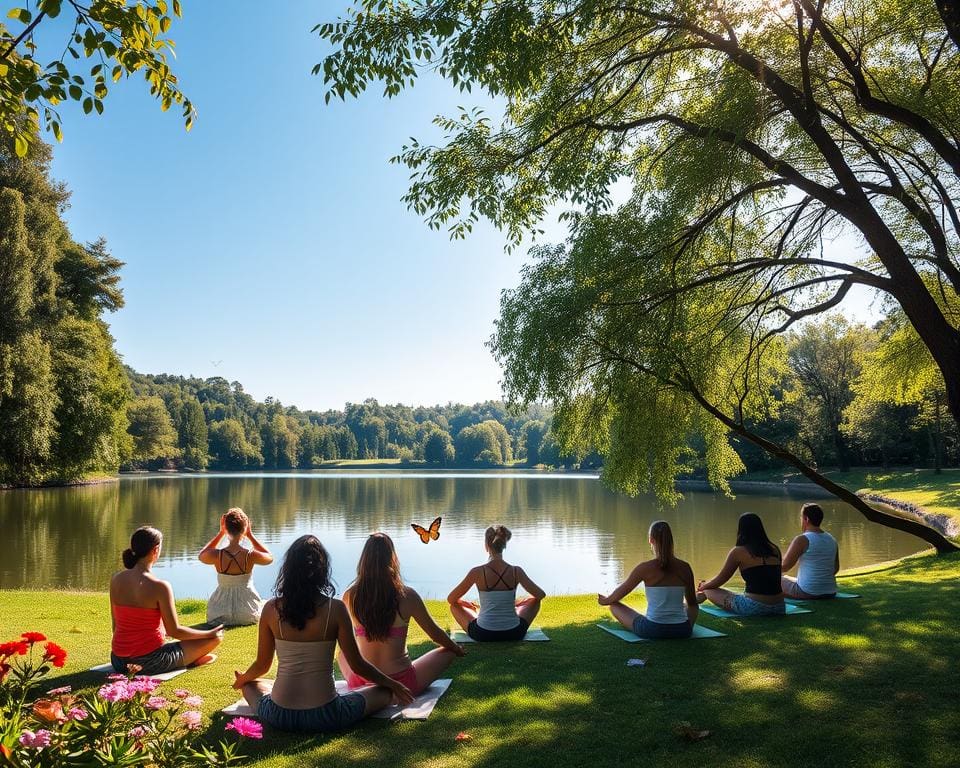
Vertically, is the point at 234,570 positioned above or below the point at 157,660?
above

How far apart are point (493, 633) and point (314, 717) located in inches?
95.9

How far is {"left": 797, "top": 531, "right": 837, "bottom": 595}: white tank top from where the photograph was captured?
716 centimetres

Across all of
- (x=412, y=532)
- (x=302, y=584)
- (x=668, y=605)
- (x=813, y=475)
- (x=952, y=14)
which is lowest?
(x=412, y=532)

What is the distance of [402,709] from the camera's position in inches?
154

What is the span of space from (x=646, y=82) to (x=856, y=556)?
12920mm

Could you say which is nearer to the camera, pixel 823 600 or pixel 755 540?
pixel 755 540

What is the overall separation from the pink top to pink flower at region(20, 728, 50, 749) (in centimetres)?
274

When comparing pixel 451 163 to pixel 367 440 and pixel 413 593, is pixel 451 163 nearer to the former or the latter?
pixel 413 593

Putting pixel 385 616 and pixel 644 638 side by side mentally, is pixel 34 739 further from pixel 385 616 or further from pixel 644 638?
pixel 644 638

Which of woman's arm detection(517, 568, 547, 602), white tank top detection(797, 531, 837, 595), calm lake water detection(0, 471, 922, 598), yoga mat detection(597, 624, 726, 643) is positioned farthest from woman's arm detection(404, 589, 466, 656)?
calm lake water detection(0, 471, 922, 598)

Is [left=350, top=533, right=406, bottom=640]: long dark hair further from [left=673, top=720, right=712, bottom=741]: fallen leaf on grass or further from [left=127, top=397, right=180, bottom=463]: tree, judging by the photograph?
[left=127, top=397, right=180, bottom=463]: tree

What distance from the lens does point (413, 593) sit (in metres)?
4.34

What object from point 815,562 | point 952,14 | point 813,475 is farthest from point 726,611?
point 952,14

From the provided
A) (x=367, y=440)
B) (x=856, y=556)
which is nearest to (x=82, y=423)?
(x=856, y=556)
